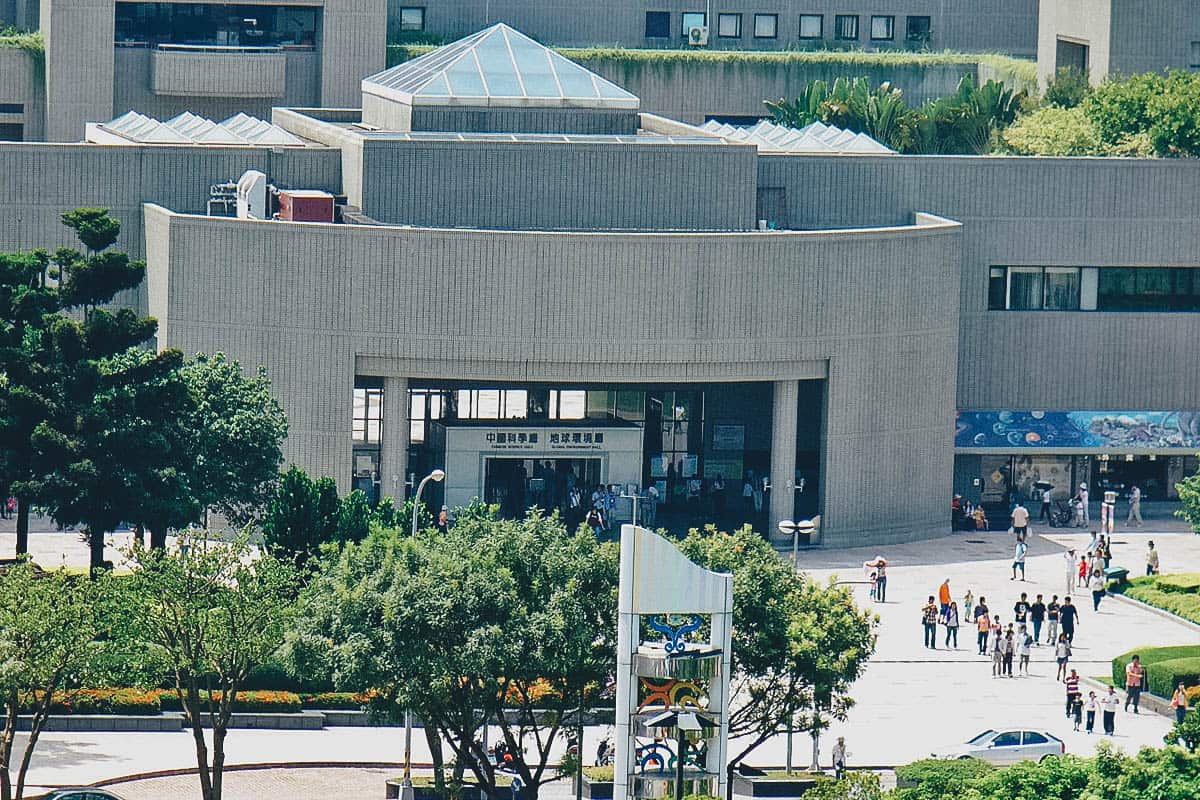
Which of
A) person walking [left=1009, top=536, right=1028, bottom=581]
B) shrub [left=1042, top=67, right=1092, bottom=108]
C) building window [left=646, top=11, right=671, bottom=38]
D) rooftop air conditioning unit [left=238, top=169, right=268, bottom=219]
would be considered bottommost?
person walking [left=1009, top=536, right=1028, bottom=581]

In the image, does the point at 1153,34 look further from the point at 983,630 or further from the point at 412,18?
the point at 983,630

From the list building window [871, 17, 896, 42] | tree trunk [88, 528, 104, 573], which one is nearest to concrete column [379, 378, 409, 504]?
tree trunk [88, 528, 104, 573]

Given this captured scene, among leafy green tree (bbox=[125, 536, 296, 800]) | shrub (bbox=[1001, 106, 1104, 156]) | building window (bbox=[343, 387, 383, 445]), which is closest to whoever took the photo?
leafy green tree (bbox=[125, 536, 296, 800])

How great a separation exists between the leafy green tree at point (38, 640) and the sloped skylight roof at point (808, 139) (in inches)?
1330

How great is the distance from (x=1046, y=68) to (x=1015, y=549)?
87.3ft

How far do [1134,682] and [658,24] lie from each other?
4827cm

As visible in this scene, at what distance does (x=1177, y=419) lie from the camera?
81.6 m

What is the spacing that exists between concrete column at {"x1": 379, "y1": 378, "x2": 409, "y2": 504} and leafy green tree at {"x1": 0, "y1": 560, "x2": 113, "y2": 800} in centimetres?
2035

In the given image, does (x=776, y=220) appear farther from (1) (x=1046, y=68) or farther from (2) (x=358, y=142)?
(1) (x=1046, y=68)

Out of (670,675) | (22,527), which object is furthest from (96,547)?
(670,675)

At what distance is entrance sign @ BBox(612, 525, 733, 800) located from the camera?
44594 mm

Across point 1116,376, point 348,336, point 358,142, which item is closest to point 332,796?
point 348,336

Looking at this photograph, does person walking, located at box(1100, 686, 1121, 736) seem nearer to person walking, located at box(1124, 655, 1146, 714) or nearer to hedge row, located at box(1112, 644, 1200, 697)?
person walking, located at box(1124, 655, 1146, 714)

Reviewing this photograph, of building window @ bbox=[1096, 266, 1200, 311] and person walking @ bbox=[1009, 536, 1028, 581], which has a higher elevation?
building window @ bbox=[1096, 266, 1200, 311]
